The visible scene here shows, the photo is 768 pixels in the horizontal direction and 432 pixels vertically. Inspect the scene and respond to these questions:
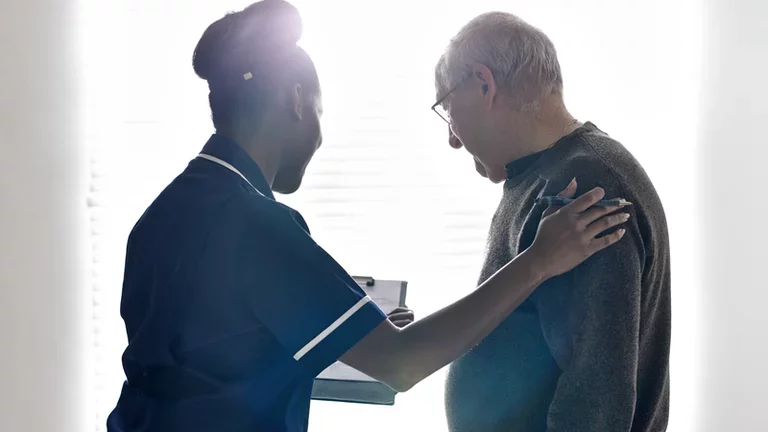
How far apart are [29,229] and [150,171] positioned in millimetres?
397

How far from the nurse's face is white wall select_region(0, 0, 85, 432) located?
1.08 m

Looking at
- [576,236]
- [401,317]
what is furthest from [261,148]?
[576,236]

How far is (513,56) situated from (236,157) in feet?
1.52

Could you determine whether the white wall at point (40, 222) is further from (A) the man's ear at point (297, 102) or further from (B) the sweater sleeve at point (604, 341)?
(B) the sweater sleeve at point (604, 341)

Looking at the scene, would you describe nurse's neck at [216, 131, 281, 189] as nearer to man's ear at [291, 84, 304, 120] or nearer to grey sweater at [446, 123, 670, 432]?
man's ear at [291, 84, 304, 120]

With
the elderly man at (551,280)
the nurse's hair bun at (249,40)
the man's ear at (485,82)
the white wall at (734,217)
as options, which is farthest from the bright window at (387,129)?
the nurse's hair bun at (249,40)

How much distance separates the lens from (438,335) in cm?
101

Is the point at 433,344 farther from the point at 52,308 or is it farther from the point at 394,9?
the point at 52,308

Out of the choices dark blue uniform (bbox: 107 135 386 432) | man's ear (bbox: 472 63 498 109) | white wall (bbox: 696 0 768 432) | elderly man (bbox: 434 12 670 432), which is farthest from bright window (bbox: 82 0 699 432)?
dark blue uniform (bbox: 107 135 386 432)

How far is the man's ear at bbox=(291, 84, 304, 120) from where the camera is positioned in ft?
3.65

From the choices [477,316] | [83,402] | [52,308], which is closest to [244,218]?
[477,316]

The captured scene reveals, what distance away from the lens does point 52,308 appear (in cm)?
210

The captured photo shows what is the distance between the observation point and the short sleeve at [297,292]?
0.97m

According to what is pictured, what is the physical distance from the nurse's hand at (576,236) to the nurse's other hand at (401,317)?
0.98ft
